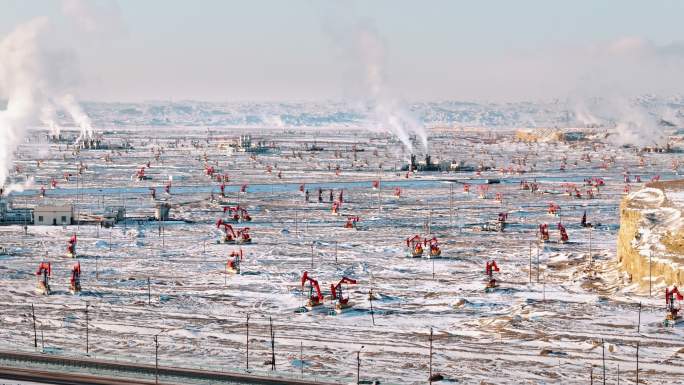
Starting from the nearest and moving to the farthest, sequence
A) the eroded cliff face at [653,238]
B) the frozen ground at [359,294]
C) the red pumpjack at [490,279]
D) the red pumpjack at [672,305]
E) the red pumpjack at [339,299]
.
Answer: the frozen ground at [359,294] → the red pumpjack at [672,305] → the red pumpjack at [339,299] → the eroded cliff face at [653,238] → the red pumpjack at [490,279]

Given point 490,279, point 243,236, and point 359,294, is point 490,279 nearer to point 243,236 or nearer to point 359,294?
point 359,294

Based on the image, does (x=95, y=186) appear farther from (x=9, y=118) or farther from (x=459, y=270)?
(x=459, y=270)

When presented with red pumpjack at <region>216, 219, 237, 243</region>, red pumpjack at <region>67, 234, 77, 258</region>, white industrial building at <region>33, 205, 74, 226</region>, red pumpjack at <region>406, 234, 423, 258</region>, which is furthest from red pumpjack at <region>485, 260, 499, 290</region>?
white industrial building at <region>33, 205, 74, 226</region>

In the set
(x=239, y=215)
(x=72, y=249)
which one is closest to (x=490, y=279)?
(x=72, y=249)

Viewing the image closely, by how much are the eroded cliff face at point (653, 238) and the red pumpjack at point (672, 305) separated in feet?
10.8

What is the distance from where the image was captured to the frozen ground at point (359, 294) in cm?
4578

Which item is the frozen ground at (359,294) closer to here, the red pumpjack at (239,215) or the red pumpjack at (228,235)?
the red pumpjack at (228,235)

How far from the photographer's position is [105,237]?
3258 inches

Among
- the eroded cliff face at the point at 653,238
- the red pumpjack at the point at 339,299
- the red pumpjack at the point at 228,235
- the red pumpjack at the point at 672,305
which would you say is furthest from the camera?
the red pumpjack at the point at 228,235

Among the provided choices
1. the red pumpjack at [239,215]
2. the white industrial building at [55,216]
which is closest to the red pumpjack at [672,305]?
the red pumpjack at [239,215]

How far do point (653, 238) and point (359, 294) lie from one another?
18257mm

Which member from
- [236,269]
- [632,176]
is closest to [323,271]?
[236,269]

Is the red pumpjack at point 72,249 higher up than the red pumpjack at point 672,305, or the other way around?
the red pumpjack at point 72,249

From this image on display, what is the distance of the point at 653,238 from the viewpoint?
6512 cm
